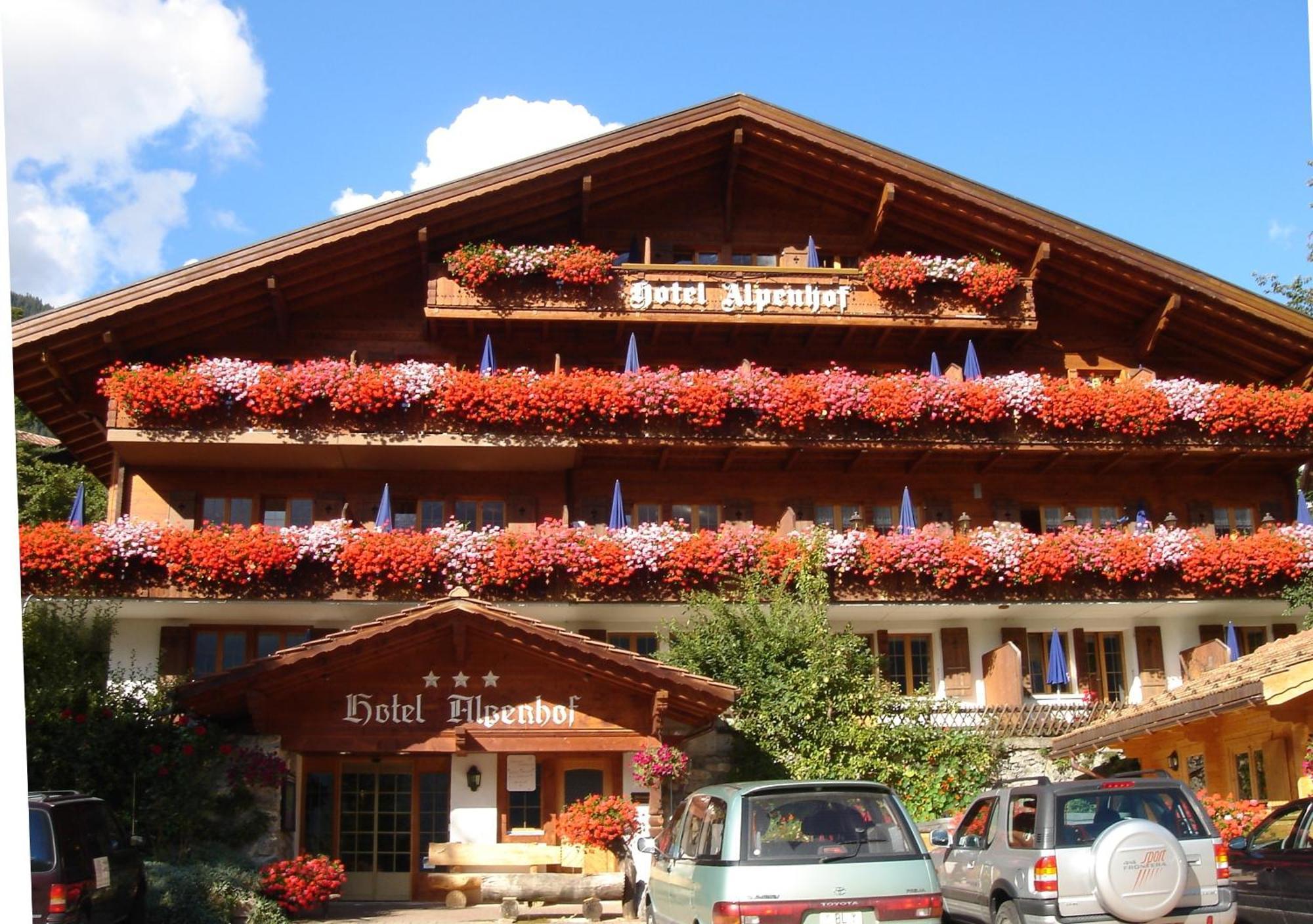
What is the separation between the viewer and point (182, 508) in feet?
85.1

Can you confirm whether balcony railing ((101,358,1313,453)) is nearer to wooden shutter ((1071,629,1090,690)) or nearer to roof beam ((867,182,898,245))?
roof beam ((867,182,898,245))

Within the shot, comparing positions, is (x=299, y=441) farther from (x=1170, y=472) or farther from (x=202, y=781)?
(x=1170, y=472)

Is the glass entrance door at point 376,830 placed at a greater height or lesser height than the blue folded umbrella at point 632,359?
lesser

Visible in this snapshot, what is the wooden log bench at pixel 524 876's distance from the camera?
61.9 ft

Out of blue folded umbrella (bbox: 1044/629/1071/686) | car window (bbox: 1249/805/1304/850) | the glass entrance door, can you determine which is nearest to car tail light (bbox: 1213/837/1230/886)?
car window (bbox: 1249/805/1304/850)

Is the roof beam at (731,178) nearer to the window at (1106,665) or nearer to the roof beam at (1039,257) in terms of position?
the roof beam at (1039,257)

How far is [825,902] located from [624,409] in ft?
51.1

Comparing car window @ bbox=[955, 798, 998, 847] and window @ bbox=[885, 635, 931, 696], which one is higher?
window @ bbox=[885, 635, 931, 696]

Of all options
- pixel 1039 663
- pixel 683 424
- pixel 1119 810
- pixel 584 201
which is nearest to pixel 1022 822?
pixel 1119 810

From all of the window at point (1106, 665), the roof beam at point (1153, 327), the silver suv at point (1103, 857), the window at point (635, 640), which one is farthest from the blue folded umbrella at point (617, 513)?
the silver suv at point (1103, 857)

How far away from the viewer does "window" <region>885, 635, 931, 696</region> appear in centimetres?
2656

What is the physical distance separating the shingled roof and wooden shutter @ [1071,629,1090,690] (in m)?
2.47

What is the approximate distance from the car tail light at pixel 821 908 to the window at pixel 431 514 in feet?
54.1

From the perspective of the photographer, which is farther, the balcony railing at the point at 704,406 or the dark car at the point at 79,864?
the balcony railing at the point at 704,406
